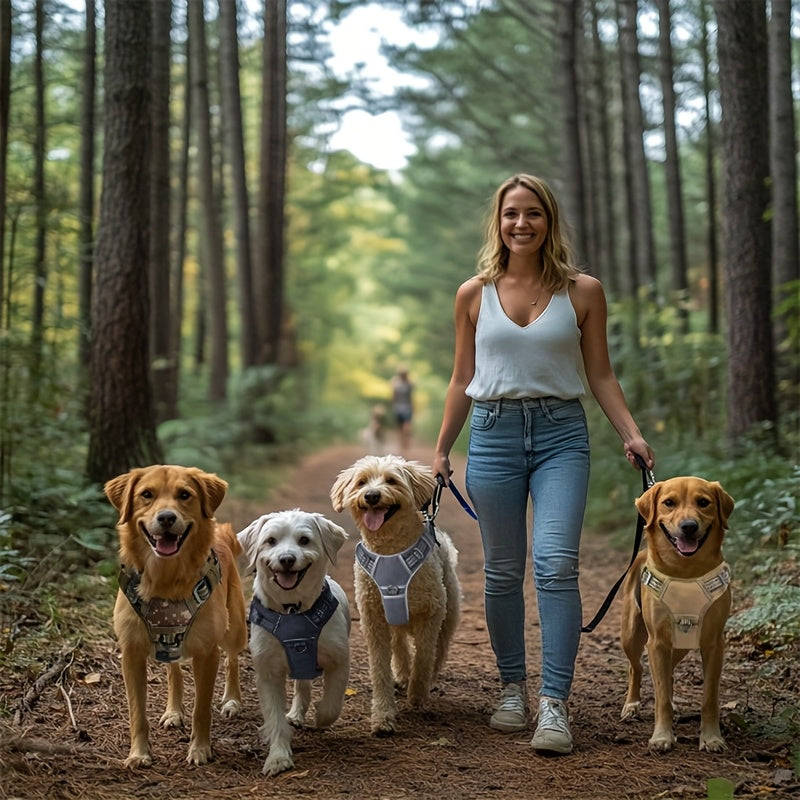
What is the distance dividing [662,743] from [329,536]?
180 centimetres

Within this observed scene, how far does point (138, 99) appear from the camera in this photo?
830 centimetres

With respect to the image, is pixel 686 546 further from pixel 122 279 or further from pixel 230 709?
pixel 122 279

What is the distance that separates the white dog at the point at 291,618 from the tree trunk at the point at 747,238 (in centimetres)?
605

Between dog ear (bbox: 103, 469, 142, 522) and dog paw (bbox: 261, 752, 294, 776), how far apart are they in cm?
124

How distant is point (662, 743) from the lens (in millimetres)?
4285

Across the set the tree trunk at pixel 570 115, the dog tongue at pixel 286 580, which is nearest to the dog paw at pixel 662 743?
the dog tongue at pixel 286 580

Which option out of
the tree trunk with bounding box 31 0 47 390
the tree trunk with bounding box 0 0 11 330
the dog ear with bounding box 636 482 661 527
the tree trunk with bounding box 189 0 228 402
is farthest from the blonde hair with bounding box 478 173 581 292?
the tree trunk with bounding box 189 0 228 402

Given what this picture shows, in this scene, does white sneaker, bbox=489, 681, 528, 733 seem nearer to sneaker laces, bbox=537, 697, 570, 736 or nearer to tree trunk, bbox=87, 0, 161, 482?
sneaker laces, bbox=537, 697, 570, 736

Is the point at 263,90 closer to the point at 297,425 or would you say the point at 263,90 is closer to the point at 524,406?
the point at 297,425

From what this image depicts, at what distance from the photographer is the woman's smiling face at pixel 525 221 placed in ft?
15.6

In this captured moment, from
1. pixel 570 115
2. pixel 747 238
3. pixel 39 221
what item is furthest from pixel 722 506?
pixel 570 115

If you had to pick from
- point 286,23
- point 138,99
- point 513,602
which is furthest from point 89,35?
point 513,602

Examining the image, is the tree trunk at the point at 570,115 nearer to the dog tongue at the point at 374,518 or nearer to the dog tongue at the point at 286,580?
the dog tongue at the point at 374,518

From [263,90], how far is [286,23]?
173 cm
